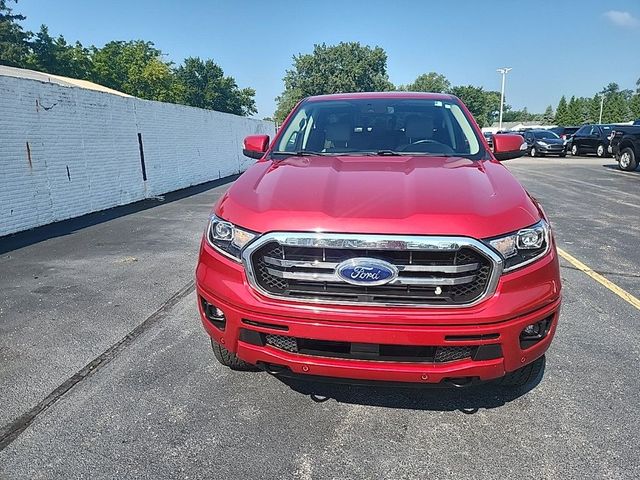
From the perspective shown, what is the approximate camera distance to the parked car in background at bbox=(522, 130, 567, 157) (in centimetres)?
2594

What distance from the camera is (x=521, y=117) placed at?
492ft

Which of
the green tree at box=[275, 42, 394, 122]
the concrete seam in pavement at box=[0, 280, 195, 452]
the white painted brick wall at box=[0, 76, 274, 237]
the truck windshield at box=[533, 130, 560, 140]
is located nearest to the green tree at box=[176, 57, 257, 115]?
the green tree at box=[275, 42, 394, 122]

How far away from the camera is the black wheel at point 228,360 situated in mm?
2768

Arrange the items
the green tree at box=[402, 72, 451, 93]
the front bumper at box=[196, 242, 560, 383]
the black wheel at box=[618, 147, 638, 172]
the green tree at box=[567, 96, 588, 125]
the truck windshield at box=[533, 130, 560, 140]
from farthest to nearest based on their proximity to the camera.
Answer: the green tree at box=[402, 72, 451, 93], the green tree at box=[567, 96, 588, 125], the truck windshield at box=[533, 130, 560, 140], the black wheel at box=[618, 147, 638, 172], the front bumper at box=[196, 242, 560, 383]

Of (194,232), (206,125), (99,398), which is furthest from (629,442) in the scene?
(206,125)

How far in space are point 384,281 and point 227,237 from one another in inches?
33.2

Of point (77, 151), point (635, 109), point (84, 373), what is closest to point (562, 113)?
point (635, 109)

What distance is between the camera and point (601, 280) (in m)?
4.72

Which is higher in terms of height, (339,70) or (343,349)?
(339,70)

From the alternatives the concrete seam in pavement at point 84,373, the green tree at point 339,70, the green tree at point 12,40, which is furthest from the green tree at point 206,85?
the concrete seam in pavement at point 84,373

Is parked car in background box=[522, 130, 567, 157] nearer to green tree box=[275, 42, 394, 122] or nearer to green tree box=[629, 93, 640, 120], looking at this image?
green tree box=[275, 42, 394, 122]

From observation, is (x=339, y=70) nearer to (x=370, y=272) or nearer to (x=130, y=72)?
(x=130, y=72)

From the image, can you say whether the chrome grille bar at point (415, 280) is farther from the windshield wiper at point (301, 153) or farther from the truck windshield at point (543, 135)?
the truck windshield at point (543, 135)

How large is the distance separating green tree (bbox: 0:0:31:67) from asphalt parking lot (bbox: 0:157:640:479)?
173ft
